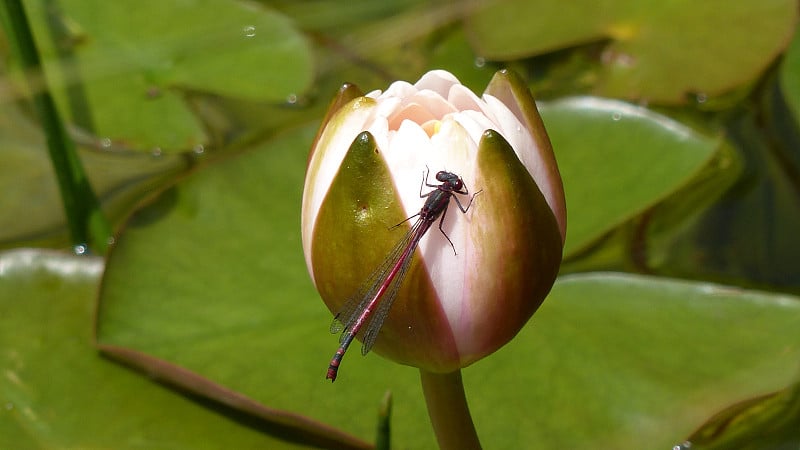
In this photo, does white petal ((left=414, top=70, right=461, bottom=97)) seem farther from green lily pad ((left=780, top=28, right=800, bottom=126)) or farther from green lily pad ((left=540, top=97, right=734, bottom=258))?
green lily pad ((left=780, top=28, right=800, bottom=126))

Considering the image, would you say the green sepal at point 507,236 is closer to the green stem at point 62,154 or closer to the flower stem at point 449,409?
the flower stem at point 449,409

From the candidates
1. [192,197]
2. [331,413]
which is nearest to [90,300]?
[192,197]

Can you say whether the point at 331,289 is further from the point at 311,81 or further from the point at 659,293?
the point at 311,81

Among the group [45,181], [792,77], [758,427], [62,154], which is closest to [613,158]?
[792,77]

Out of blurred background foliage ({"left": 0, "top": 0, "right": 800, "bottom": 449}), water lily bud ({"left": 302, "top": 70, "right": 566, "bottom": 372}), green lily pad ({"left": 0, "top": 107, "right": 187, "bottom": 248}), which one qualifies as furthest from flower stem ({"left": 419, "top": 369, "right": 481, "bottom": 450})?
green lily pad ({"left": 0, "top": 107, "right": 187, "bottom": 248})

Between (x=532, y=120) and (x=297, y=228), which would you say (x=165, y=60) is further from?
(x=532, y=120)
